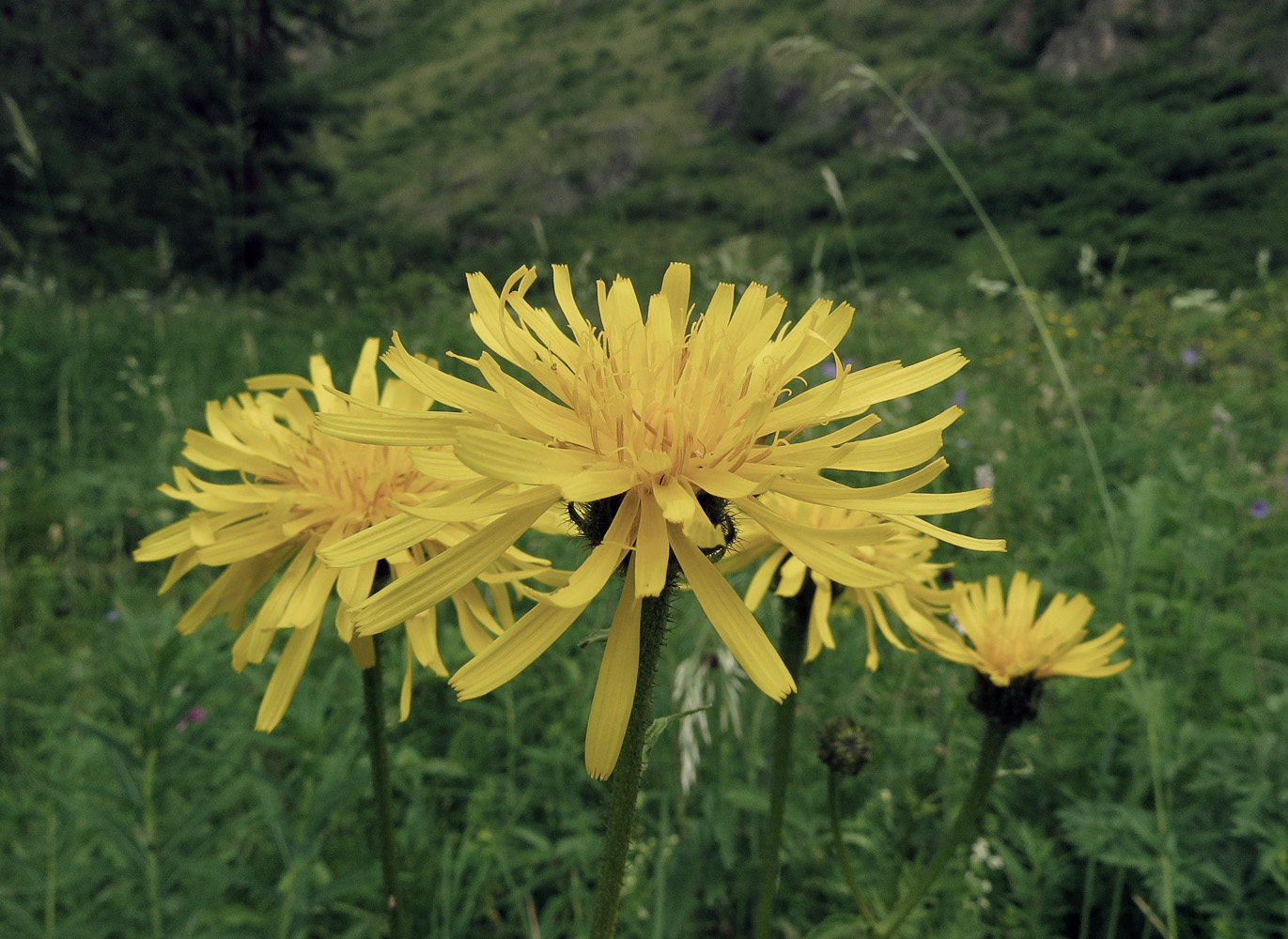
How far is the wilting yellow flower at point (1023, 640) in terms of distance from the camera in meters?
1.62

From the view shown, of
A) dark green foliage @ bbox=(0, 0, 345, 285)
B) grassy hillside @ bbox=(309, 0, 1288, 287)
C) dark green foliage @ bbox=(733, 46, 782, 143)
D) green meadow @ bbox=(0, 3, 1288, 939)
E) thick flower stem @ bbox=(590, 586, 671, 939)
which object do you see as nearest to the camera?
thick flower stem @ bbox=(590, 586, 671, 939)

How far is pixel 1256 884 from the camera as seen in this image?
1.97 metres

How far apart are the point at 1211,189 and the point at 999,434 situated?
76.6 ft

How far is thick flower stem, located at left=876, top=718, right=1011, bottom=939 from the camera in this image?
1.38 metres

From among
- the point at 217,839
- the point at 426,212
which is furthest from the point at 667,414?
the point at 426,212

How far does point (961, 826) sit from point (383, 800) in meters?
1.10

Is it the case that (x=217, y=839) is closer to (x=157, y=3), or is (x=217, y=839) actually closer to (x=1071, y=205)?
(x=157, y=3)

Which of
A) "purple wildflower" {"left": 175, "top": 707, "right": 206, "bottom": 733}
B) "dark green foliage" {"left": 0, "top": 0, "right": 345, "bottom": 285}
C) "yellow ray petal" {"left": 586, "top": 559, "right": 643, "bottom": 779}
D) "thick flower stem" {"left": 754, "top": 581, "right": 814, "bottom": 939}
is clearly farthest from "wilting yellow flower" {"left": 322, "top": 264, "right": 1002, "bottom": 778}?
"dark green foliage" {"left": 0, "top": 0, "right": 345, "bottom": 285}

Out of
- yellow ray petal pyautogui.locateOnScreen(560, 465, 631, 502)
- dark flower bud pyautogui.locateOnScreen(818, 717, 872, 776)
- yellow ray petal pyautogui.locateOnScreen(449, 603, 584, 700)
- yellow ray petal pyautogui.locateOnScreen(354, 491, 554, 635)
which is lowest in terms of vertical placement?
dark flower bud pyautogui.locateOnScreen(818, 717, 872, 776)

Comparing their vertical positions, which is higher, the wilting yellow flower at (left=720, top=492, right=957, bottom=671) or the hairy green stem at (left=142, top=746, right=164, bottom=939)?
the wilting yellow flower at (left=720, top=492, right=957, bottom=671)

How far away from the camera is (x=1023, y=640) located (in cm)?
169

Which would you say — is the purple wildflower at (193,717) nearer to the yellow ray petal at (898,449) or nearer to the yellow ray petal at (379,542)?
the yellow ray petal at (379,542)

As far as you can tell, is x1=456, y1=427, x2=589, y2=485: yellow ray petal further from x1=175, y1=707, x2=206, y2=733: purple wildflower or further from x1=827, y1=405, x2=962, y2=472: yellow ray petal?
x1=175, y1=707, x2=206, y2=733: purple wildflower

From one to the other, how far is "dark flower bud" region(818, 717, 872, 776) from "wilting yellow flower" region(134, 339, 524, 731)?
780 mm
